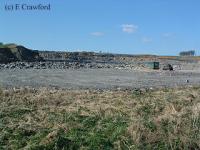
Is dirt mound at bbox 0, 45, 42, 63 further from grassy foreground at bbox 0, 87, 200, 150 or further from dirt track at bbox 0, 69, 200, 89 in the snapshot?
grassy foreground at bbox 0, 87, 200, 150

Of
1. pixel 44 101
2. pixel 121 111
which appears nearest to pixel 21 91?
pixel 44 101

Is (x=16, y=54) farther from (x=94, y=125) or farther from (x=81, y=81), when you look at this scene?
(x=94, y=125)

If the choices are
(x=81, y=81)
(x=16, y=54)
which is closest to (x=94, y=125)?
(x=81, y=81)

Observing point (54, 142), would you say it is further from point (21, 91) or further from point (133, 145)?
point (21, 91)

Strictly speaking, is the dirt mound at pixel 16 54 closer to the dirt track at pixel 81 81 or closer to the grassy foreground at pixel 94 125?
the dirt track at pixel 81 81

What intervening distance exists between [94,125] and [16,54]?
69.0 metres

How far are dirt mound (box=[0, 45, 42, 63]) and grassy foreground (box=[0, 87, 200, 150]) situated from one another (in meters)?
55.1

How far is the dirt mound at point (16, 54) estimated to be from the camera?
77.8 m

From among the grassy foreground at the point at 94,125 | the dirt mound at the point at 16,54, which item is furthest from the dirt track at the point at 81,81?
the dirt mound at the point at 16,54

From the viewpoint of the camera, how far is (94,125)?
16984 mm

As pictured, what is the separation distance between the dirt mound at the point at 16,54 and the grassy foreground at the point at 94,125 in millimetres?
55132

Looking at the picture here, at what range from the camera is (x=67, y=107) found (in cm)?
2120

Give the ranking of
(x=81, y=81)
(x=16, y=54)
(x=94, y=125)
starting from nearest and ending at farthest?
1. (x=94, y=125)
2. (x=81, y=81)
3. (x=16, y=54)

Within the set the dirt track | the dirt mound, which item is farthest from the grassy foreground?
the dirt mound
